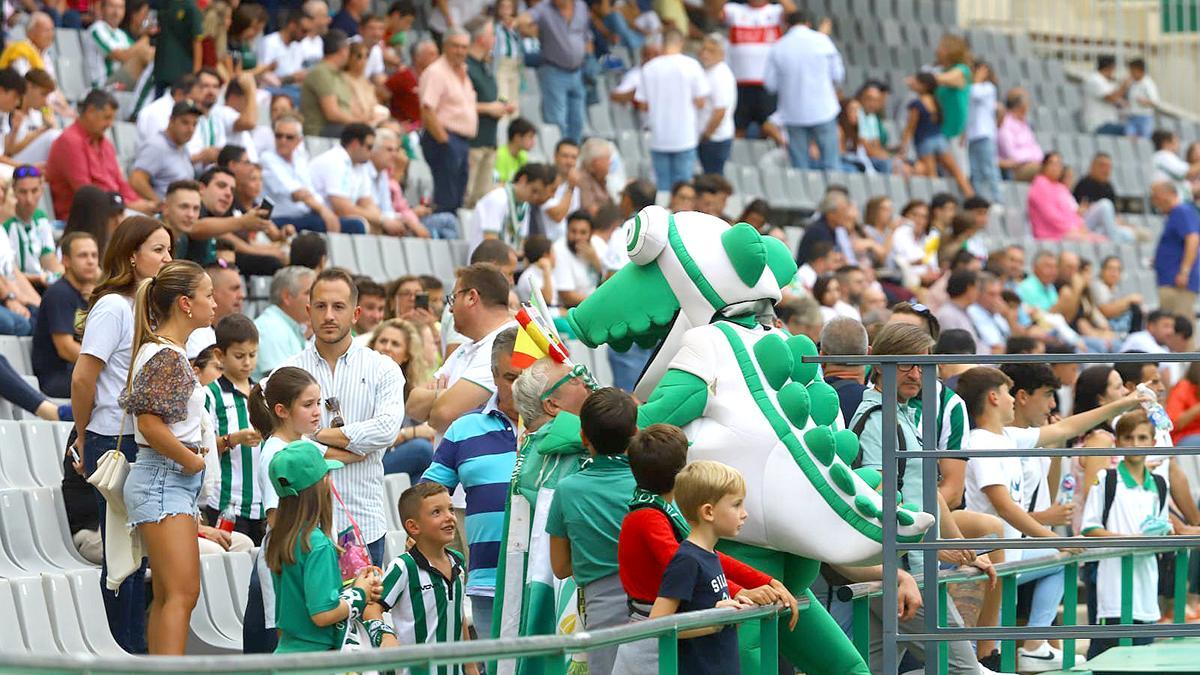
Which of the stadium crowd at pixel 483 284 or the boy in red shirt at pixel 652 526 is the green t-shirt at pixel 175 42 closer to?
the stadium crowd at pixel 483 284

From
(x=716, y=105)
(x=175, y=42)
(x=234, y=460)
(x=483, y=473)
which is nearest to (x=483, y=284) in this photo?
(x=483, y=473)

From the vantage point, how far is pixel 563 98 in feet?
50.6

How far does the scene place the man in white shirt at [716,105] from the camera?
15219 mm

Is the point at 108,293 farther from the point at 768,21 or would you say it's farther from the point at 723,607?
the point at 768,21

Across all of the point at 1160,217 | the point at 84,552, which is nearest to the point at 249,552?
the point at 84,552

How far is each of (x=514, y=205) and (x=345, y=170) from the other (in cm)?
101

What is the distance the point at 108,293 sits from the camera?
21.3ft

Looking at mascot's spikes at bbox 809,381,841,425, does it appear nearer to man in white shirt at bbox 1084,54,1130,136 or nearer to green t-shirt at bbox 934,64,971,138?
green t-shirt at bbox 934,64,971,138

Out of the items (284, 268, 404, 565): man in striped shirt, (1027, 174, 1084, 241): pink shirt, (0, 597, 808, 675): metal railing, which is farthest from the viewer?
(1027, 174, 1084, 241): pink shirt

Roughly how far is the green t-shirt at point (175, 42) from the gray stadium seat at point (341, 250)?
5.94 feet

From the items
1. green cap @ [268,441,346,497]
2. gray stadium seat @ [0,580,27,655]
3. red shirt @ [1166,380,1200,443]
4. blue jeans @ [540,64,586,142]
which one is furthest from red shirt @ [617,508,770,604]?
blue jeans @ [540,64,586,142]

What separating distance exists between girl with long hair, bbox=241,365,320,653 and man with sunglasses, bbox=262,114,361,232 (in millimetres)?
5261

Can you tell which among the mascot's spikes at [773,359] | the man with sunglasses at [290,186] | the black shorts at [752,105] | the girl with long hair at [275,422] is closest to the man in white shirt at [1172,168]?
the black shorts at [752,105]

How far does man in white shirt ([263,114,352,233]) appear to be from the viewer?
1149cm
